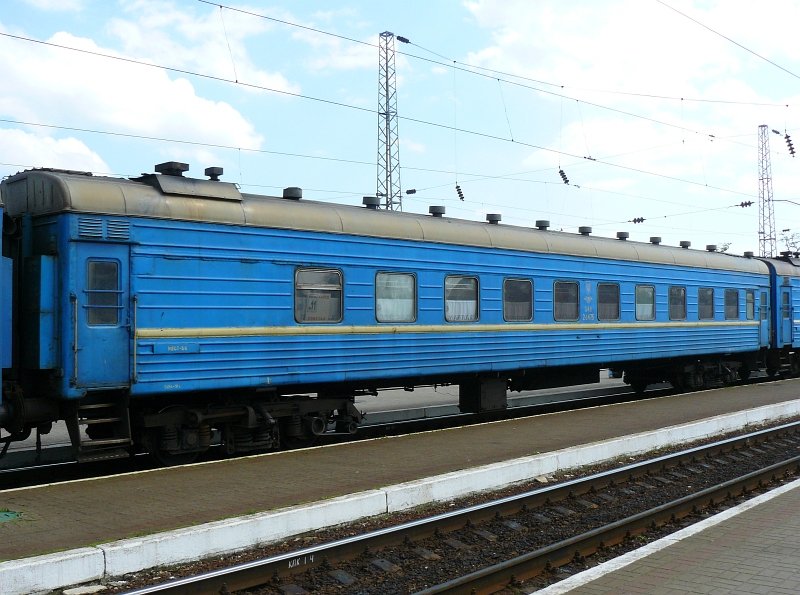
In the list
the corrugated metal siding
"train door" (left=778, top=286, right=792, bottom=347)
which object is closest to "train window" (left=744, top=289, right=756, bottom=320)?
"train door" (left=778, top=286, right=792, bottom=347)

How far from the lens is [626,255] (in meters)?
18.9

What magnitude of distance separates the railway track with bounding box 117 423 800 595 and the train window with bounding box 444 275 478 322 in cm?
451

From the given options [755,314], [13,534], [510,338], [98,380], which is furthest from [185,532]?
[755,314]

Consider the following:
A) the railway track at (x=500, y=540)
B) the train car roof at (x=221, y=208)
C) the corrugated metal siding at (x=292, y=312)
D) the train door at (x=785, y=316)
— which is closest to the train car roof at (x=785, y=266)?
the train door at (x=785, y=316)

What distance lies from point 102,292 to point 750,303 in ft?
62.6

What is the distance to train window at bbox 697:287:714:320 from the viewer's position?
21.4m

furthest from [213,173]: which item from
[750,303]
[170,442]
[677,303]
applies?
[750,303]

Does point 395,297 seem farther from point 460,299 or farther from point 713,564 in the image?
point 713,564

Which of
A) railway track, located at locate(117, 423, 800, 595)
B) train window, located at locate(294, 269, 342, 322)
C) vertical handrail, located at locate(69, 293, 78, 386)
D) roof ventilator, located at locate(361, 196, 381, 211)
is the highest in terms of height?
roof ventilator, located at locate(361, 196, 381, 211)

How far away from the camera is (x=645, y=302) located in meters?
19.3

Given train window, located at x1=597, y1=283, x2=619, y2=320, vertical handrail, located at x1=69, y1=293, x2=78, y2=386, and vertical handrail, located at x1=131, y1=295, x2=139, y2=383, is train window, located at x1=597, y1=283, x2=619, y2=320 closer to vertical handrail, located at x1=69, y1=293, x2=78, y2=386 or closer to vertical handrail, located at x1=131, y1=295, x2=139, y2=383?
vertical handrail, located at x1=131, y1=295, x2=139, y2=383

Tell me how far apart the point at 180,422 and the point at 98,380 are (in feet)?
4.50

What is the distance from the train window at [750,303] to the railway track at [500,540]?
13.1 m

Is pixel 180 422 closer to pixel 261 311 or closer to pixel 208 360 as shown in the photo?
pixel 208 360
